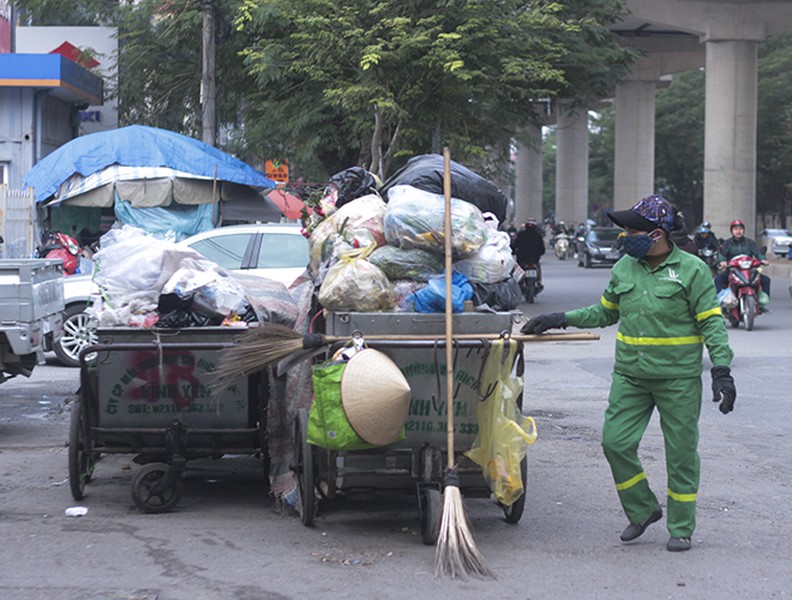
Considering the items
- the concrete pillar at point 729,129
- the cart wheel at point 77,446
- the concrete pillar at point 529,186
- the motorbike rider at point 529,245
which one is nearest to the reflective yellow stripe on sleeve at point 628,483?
the cart wheel at point 77,446

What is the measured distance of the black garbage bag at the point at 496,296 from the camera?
6691 mm

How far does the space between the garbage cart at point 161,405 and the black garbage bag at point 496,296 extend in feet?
4.80

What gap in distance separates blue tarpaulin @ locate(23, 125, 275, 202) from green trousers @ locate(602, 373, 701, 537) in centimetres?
1580

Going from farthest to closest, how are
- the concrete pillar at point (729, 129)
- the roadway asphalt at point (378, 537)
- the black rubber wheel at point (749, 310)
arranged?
the concrete pillar at point (729, 129) → the black rubber wheel at point (749, 310) → the roadway asphalt at point (378, 537)

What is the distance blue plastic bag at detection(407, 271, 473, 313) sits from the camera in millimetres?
6477

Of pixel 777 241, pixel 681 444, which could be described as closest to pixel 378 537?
pixel 681 444

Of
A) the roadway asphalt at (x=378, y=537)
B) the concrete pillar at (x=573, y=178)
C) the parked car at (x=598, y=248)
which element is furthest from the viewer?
the concrete pillar at (x=573, y=178)

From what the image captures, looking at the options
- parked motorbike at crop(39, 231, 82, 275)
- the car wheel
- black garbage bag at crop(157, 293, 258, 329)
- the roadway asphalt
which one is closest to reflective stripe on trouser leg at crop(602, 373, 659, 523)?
the roadway asphalt

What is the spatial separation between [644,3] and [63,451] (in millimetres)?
33560

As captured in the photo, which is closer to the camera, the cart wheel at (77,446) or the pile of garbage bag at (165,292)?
the cart wheel at (77,446)

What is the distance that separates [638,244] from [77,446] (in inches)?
138

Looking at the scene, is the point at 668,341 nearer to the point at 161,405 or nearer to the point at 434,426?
the point at 434,426

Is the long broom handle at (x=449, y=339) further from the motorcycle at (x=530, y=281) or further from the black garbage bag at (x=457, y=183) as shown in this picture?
the motorcycle at (x=530, y=281)

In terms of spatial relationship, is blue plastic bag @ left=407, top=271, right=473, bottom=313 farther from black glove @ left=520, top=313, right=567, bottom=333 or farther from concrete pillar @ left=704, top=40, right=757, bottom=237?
concrete pillar @ left=704, top=40, right=757, bottom=237
